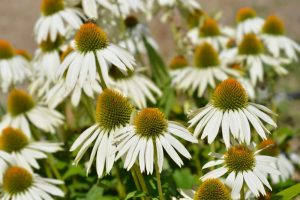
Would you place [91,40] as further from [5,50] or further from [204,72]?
[5,50]

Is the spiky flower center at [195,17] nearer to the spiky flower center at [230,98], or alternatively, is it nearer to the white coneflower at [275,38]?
the white coneflower at [275,38]

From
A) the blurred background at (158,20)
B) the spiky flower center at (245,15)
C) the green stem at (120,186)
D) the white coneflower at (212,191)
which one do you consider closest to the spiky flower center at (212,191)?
the white coneflower at (212,191)

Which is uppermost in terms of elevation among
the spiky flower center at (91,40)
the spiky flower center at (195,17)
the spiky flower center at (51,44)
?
the spiky flower center at (195,17)

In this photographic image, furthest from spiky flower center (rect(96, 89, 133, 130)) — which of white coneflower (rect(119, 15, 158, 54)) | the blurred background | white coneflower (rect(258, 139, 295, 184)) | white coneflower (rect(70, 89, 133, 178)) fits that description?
the blurred background

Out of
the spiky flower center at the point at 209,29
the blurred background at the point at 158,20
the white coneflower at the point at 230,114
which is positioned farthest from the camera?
the blurred background at the point at 158,20

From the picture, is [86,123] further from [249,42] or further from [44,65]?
[249,42]

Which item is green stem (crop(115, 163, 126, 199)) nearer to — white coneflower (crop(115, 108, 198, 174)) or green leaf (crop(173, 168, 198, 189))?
green leaf (crop(173, 168, 198, 189))
